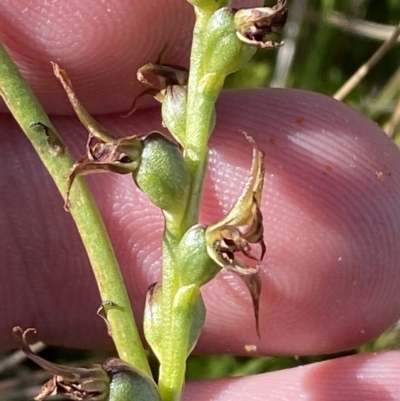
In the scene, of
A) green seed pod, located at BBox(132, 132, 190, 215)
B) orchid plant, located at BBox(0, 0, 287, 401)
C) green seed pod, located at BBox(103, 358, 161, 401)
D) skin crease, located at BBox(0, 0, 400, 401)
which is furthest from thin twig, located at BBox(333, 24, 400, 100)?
green seed pod, located at BBox(103, 358, 161, 401)

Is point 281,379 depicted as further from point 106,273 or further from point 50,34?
point 50,34

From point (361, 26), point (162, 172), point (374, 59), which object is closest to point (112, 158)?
point (162, 172)

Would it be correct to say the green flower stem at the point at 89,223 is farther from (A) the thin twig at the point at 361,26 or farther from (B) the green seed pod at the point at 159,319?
(A) the thin twig at the point at 361,26

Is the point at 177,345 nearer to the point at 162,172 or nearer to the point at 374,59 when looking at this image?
the point at 162,172

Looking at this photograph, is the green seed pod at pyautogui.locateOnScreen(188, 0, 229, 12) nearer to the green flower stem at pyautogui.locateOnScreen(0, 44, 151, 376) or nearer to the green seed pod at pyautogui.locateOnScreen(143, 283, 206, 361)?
the green flower stem at pyautogui.locateOnScreen(0, 44, 151, 376)

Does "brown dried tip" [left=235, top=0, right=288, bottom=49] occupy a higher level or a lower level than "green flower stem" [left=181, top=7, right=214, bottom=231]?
higher

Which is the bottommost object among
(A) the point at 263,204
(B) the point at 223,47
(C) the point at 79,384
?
(C) the point at 79,384
